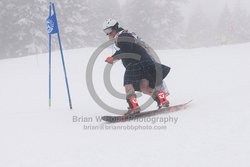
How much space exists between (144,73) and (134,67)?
0.97 feet

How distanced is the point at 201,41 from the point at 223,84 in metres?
70.2

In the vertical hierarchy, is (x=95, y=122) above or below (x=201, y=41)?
below

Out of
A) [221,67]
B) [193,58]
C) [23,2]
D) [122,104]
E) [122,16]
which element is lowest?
[122,104]

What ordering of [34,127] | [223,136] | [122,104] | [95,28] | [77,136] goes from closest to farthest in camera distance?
[223,136]
[77,136]
[34,127]
[122,104]
[95,28]

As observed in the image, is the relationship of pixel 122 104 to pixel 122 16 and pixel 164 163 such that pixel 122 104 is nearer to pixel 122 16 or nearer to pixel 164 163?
pixel 164 163

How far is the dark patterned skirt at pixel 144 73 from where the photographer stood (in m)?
6.88

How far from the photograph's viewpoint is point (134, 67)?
22.5ft

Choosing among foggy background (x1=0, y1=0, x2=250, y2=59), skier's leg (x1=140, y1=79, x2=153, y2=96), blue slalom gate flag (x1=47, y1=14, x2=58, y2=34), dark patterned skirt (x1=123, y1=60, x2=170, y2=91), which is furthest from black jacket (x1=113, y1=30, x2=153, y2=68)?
foggy background (x1=0, y1=0, x2=250, y2=59)

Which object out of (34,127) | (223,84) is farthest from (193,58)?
(34,127)

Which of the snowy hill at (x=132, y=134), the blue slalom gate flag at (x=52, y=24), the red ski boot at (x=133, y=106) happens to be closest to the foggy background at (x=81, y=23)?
the snowy hill at (x=132, y=134)

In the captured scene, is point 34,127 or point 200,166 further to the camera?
point 34,127

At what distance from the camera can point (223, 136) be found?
4461 millimetres

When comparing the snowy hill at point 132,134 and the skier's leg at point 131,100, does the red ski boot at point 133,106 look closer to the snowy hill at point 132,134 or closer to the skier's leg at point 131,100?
the skier's leg at point 131,100

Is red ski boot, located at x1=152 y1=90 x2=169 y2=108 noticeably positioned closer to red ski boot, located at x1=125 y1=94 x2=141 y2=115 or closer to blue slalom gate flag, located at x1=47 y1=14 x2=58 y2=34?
red ski boot, located at x1=125 y1=94 x2=141 y2=115
